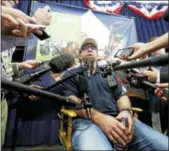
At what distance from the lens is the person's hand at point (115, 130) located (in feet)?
2.95

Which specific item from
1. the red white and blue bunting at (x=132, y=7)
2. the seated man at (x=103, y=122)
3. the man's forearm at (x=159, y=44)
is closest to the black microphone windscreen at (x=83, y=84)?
the seated man at (x=103, y=122)

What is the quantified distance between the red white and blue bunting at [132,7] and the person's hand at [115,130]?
2068mm

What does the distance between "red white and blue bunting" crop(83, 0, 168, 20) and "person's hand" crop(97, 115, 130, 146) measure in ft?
6.78

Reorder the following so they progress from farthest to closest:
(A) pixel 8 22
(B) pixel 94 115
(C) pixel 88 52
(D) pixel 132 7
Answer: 1. (D) pixel 132 7
2. (C) pixel 88 52
3. (B) pixel 94 115
4. (A) pixel 8 22

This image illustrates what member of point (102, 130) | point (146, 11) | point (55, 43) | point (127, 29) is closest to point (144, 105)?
point (102, 130)

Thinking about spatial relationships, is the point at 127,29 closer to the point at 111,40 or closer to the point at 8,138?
the point at 111,40

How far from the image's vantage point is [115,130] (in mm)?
926

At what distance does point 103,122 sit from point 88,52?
61cm

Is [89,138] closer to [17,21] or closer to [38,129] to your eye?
[17,21]

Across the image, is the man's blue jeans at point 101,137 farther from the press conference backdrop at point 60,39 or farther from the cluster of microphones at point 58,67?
the press conference backdrop at point 60,39

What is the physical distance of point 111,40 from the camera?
8.91 ft

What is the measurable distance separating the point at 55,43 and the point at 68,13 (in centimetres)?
44

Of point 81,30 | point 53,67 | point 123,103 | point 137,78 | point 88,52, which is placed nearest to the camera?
point 137,78

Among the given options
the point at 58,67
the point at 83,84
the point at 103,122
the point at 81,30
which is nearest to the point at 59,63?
the point at 58,67
